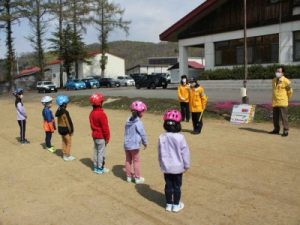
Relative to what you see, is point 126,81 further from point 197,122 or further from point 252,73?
point 197,122

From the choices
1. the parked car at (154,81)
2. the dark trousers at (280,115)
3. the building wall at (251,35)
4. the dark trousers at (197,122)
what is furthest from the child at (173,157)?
the parked car at (154,81)

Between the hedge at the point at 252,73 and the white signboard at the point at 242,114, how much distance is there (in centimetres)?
1606

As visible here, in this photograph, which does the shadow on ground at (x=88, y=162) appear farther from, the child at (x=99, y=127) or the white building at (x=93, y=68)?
the white building at (x=93, y=68)

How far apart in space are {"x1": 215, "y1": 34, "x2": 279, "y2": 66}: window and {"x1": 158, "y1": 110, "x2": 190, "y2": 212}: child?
93.0ft

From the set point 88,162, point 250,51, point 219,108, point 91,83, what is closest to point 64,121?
point 88,162

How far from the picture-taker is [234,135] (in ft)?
41.0

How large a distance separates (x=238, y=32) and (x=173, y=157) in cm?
3009

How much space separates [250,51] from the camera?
34.5 meters

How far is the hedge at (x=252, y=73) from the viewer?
98.5 feet

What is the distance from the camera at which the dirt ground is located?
588 cm

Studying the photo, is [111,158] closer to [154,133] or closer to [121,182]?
[121,182]

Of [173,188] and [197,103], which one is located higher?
[197,103]

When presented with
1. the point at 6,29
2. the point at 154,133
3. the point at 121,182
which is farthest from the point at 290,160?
the point at 6,29

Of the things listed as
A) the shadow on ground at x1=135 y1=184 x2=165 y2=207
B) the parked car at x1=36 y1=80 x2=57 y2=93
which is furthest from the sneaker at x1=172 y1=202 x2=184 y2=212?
the parked car at x1=36 y1=80 x2=57 y2=93
